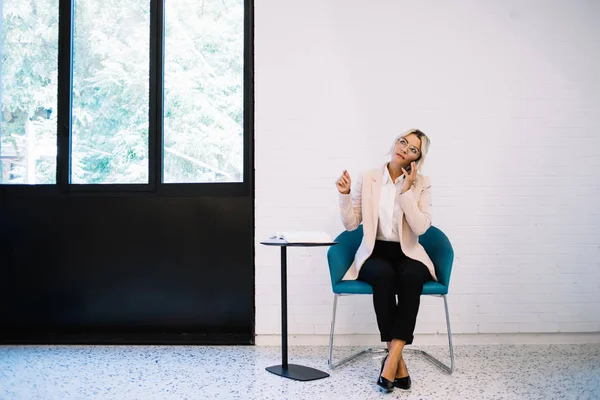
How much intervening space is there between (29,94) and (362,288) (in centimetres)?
279

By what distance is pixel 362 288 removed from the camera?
344cm

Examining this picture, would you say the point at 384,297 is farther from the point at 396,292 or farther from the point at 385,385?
the point at 385,385

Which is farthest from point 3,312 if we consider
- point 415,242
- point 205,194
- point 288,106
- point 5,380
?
point 415,242

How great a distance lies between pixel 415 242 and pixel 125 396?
1769mm

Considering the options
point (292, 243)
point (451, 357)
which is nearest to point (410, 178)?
point (292, 243)

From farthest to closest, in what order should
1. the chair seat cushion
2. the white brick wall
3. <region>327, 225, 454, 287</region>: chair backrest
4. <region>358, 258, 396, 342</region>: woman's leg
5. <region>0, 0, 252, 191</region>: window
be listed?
<region>0, 0, 252, 191</region>: window → the white brick wall → <region>327, 225, 454, 287</region>: chair backrest → the chair seat cushion → <region>358, 258, 396, 342</region>: woman's leg

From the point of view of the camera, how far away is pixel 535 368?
142 inches

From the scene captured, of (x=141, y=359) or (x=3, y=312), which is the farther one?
(x=3, y=312)

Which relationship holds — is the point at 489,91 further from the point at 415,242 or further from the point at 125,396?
the point at 125,396

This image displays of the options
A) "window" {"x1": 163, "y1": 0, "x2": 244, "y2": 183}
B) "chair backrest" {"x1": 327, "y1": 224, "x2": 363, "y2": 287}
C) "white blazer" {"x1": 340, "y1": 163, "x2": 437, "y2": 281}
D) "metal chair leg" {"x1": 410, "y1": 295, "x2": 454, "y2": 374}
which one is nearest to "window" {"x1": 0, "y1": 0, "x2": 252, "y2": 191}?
"window" {"x1": 163, "y1": 0, "x2": 244, "y2": 183}

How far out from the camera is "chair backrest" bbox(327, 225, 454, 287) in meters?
3.56

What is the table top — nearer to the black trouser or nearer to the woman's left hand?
the black trouser

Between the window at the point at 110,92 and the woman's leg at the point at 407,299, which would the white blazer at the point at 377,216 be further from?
the window at the point at 110,92

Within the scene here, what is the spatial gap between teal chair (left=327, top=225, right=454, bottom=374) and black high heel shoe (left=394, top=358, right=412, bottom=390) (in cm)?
40
